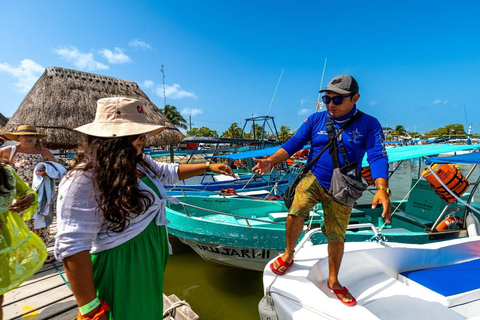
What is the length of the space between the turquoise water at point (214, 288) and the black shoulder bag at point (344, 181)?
129 inches

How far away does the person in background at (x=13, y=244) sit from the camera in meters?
1.66

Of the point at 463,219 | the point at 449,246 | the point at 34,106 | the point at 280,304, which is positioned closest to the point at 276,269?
the point at 280,304

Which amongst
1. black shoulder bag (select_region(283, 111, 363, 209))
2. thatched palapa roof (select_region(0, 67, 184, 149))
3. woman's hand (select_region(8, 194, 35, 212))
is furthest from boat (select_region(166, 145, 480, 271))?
thatched palapa roof (select_region(0, 67, 184, 149))

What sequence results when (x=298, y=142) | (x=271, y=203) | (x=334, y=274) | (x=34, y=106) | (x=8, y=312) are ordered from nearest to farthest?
(x=334, y=274), (x=298, y=142), (x=8, y=312), (x=271, y=203), (x=34, y=106)

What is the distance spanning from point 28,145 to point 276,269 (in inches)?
149

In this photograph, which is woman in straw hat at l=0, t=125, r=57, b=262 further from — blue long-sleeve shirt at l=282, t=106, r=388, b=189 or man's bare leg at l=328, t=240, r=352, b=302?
man's bare leg at l=328, t=240, r=352, b=302

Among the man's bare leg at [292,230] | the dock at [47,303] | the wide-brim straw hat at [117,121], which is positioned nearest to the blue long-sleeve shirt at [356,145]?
the man's bare leg at [292,230]

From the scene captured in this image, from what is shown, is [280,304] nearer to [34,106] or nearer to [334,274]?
[334,274]

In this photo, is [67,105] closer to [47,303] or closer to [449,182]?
[47,303]

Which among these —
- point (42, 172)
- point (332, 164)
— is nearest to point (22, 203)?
point (42, 172)

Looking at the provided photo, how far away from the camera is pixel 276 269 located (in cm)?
214

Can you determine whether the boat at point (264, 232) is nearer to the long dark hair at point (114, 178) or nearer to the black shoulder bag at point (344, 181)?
the black shoulder bag at point (344, 181)

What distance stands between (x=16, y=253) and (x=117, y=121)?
1406 millimetres

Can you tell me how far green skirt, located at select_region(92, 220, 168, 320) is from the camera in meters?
1.17
